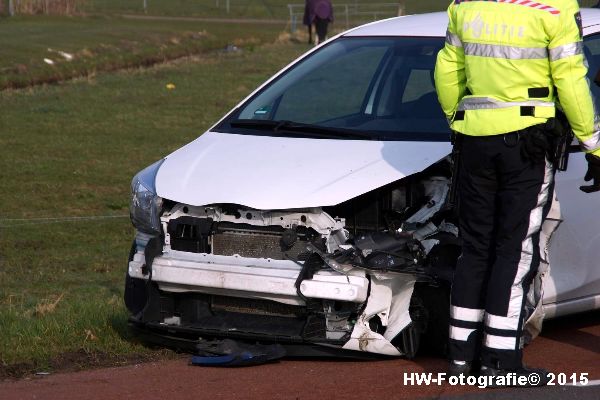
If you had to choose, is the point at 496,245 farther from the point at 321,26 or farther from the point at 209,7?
the point at 209,7

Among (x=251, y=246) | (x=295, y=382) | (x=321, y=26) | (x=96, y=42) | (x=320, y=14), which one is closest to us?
(x=295, y=382)

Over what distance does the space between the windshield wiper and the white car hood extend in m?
0.08

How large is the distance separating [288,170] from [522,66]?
1.30 metres

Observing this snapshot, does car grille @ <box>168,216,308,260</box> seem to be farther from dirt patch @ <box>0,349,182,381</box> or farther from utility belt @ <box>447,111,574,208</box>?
utility belt @ <box>447,111,574,208</box>

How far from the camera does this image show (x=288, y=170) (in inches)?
229

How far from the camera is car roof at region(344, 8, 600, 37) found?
6746 millimetres

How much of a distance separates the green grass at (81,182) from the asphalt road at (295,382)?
46cm

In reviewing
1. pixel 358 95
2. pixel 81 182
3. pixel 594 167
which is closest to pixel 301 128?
pixel 358 95

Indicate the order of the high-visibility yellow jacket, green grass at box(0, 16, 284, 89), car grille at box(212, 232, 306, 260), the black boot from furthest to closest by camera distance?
green grass at box(0, 16, 284, 89) → car grille at box(212, 232, 306, 260) → the black boot → the high-visibility yellow jacket

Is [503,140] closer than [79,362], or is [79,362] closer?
[503,140]

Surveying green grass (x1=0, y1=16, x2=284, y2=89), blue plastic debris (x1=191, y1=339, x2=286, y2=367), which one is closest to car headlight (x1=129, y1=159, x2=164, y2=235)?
blue plastic debris (x1=191, y1=339, x2=286, y2=367)

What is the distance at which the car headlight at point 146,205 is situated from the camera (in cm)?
600

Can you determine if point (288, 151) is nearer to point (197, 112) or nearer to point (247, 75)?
point (197, 112)

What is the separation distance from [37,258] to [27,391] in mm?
5955
